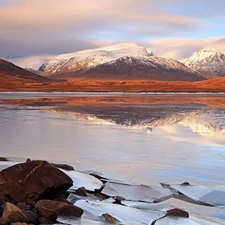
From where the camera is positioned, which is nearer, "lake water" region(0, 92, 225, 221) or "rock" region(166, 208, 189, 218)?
"rock" region(166, 208, 189, 218)

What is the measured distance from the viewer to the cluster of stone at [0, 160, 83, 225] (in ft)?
15.4

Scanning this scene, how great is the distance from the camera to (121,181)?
6965 millimetres

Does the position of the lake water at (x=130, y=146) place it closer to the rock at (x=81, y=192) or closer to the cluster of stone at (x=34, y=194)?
the rock at (x=81, y=192)

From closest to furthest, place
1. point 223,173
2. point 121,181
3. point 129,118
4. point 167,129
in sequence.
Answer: point 121,181 → point 223,173 → point 167,129 → point 129,118

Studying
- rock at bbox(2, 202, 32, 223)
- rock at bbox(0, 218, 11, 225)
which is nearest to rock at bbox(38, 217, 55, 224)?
rock at bbox(2, 202, 32, 223)

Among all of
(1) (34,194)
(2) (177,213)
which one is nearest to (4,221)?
(1) (34,194)

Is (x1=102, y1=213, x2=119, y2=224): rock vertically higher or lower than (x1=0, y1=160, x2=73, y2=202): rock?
lower

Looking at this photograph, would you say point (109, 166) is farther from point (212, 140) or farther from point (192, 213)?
point (212, 140)

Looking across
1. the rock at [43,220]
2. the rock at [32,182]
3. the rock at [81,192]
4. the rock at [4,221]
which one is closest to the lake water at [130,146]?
the rock at [81,192]

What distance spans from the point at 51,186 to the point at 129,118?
12.2 m

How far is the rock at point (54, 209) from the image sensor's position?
4883mm

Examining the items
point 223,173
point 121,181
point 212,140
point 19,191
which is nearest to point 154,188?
point 121,181

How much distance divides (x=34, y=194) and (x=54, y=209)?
1.67 ft

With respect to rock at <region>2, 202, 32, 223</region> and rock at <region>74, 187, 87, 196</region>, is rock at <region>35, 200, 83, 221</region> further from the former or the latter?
rock at <region>74, 187, 87, 196</region>
